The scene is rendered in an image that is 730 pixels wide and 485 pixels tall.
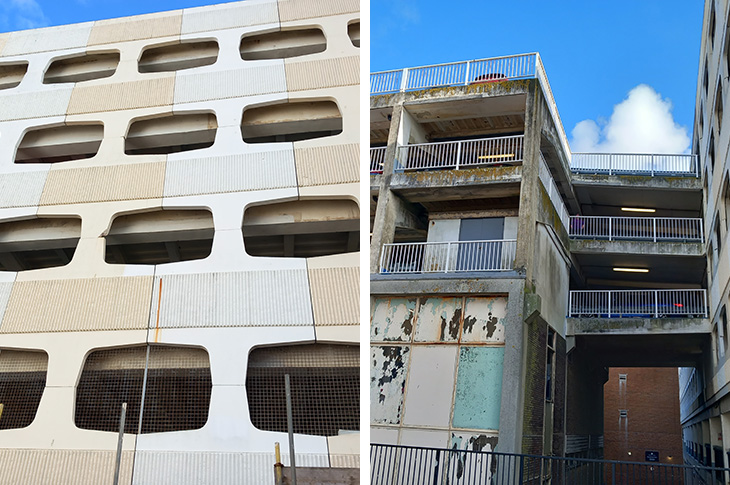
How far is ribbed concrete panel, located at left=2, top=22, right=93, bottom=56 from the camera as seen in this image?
2092 cm

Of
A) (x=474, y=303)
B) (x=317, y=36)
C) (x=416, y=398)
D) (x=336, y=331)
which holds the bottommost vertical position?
(x=416, y=398)

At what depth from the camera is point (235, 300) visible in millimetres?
14672

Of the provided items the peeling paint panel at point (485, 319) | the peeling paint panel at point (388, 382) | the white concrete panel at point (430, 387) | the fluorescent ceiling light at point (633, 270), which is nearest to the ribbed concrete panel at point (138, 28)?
the peeling paint panel at point (388, 382)

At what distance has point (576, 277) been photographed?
24.8 metres

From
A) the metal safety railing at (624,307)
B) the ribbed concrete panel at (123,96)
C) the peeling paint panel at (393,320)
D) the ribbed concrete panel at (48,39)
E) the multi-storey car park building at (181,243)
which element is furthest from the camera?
the metal safety railing at (624,307)

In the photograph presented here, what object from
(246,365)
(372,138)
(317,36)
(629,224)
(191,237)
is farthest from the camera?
(629,224)

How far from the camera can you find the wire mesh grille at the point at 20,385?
15117 mm

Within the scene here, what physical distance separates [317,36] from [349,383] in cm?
1088

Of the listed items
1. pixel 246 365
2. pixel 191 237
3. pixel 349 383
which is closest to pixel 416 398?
pixel 349 383

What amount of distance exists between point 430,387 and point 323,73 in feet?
29.2

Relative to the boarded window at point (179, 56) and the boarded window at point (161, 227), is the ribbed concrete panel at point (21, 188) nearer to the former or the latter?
the boarded window at point (161, 227)

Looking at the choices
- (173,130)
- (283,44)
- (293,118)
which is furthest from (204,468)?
(283,44)

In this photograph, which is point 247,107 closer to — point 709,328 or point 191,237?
point 191,237

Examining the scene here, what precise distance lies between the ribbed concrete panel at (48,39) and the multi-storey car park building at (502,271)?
9525 mm
